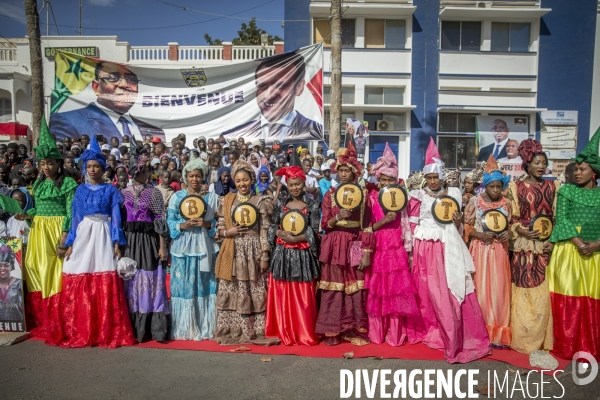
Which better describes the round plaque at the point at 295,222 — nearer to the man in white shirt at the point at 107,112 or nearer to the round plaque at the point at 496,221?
the round plaque at the point at 496,221

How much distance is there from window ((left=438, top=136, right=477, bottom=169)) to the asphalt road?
1600cm

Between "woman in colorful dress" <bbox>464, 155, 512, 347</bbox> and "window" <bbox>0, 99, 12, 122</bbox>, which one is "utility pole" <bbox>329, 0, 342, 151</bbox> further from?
"window" <bbox>0, 99, 12, 122</bbox>

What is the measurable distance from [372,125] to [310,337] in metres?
15.0

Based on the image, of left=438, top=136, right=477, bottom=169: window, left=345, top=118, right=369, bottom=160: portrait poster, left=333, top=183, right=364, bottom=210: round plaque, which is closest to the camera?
left=333, top=183, right=364, bottom=210: round plaque

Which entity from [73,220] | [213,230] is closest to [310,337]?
[213,230]

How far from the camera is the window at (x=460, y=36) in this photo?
1894cm

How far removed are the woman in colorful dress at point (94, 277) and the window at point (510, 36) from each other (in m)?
18.8

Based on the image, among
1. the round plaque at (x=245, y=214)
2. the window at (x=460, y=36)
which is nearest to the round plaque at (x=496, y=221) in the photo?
the round plaque at (x=245, y=214)

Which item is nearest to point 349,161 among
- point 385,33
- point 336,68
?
point 336,68

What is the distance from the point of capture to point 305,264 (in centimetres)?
474

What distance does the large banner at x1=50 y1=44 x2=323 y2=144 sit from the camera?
1245 centimetres

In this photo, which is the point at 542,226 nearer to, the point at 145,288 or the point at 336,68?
the point at 145,288

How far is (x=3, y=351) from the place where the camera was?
4.57m

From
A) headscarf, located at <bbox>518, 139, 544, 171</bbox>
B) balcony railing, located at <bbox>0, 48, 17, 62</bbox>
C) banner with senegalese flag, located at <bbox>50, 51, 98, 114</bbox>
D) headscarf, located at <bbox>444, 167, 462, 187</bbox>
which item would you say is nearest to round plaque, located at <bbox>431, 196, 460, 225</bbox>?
headscarf, located at <bbox>444, 167, 462, 187</bbox>
